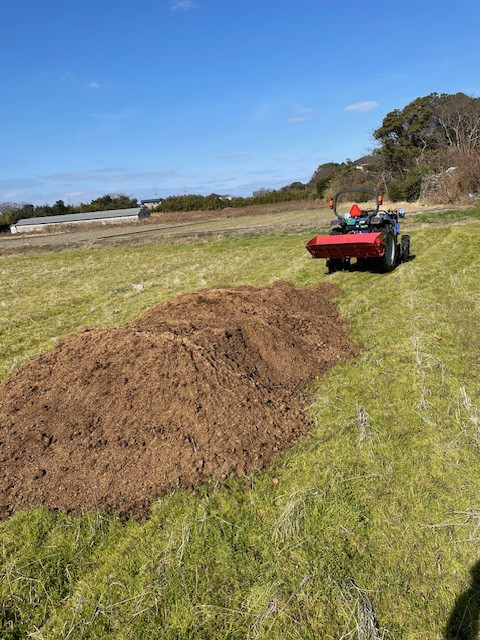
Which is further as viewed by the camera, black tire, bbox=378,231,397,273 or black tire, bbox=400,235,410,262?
black tire, bbox=400,235,410,262

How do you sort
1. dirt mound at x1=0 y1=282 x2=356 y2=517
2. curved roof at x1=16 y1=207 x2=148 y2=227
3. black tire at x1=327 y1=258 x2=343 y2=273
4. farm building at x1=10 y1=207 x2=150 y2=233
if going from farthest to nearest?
1. curved roof at x1=16 y1=207 x2=148 y2=227
2. farm building at x1=10 y1=207 x2=150 y2=233
3. black tire at x1=327 y1=258 x2=343 y2=273
4. dirt mound at x1=0 y1=282 x2=356 y2=517

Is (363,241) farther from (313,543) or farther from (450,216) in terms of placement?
(450,216)

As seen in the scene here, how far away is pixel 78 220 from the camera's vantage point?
195 ft

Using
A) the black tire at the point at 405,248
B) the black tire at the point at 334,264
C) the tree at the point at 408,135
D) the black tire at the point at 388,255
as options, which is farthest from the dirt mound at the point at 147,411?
the tree at the point at 408,135

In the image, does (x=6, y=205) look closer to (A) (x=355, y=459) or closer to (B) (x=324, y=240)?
(B) (x=324, y=240)

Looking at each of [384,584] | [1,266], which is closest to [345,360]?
[384,584]

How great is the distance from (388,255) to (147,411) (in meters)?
7.72

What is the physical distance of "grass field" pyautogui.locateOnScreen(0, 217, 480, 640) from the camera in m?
2.40

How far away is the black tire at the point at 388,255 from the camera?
976 centimetres

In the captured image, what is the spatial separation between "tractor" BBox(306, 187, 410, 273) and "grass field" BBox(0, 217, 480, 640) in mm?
3951

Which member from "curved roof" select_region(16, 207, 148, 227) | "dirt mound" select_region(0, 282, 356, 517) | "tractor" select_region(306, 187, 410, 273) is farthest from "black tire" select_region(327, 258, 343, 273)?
"curved roof" select_region(16, 207, 148, 227)

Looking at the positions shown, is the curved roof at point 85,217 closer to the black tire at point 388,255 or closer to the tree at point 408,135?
the tree at point 408,135

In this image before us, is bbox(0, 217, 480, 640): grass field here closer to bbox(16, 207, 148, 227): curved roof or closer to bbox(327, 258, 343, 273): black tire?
bbox(327, 258, 343, 273): black tire

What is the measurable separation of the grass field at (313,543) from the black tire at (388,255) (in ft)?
16.4
